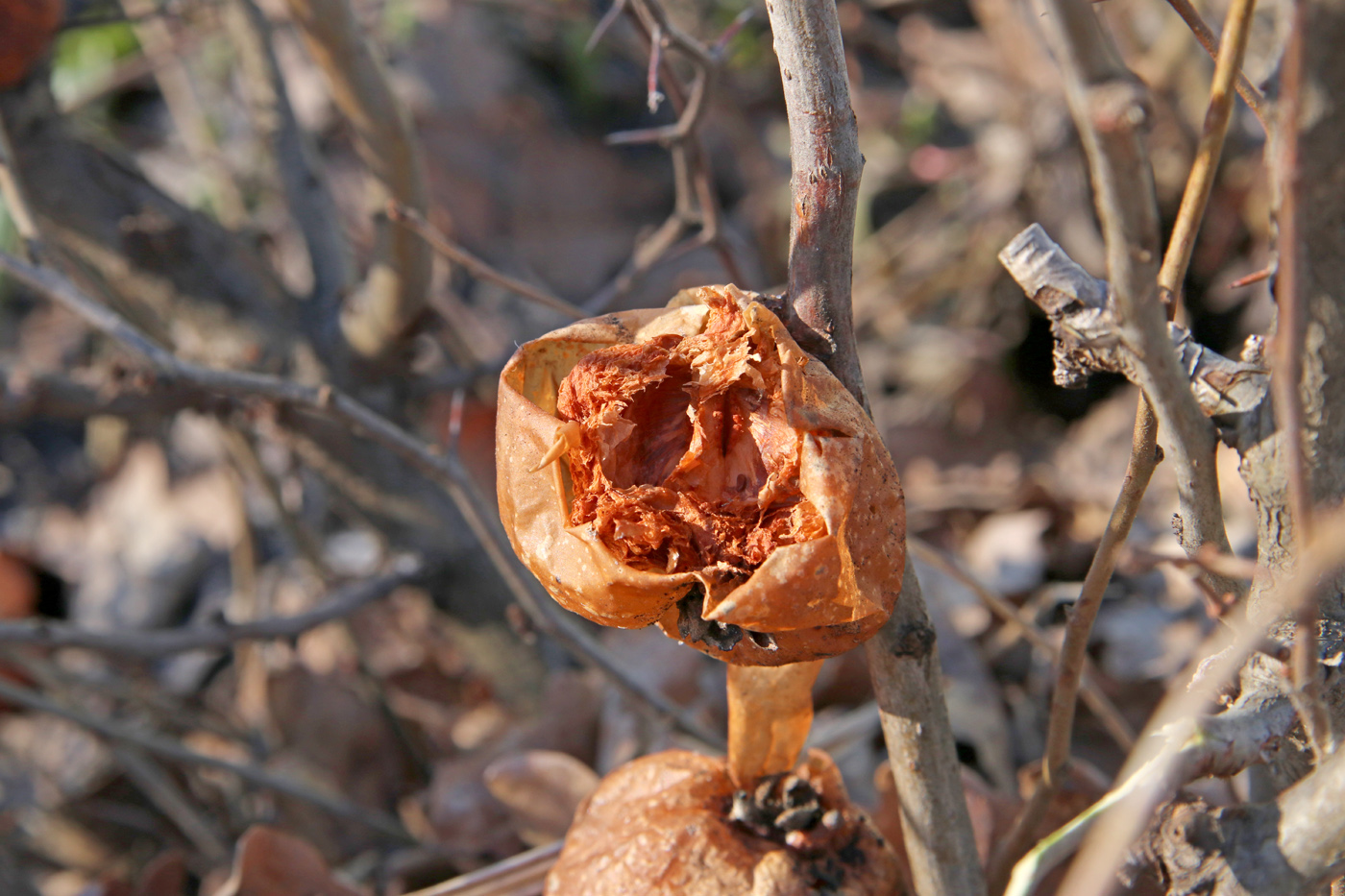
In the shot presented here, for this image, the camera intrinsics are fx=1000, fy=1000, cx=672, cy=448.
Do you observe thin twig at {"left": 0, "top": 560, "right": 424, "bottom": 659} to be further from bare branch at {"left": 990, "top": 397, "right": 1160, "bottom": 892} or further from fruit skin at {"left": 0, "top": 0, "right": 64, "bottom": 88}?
bare branch at {"left": 990, "top": 397, "right": 1160, "bottom": 892}

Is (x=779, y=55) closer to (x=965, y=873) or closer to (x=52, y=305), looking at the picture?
(x=965, y=873)

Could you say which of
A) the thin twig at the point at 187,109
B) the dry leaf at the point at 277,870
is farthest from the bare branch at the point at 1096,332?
the thin twig at the point at 187,109

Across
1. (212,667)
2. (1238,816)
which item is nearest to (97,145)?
(212,667)

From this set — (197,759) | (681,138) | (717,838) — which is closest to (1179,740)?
(717,838)

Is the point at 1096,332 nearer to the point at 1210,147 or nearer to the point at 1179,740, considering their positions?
the point at 1210,147

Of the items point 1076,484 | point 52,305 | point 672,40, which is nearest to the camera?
point 672,40

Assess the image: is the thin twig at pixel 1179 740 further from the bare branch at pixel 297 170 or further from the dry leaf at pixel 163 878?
the bare branch at pixel 297 170

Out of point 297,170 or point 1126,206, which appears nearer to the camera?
point 1126,206
